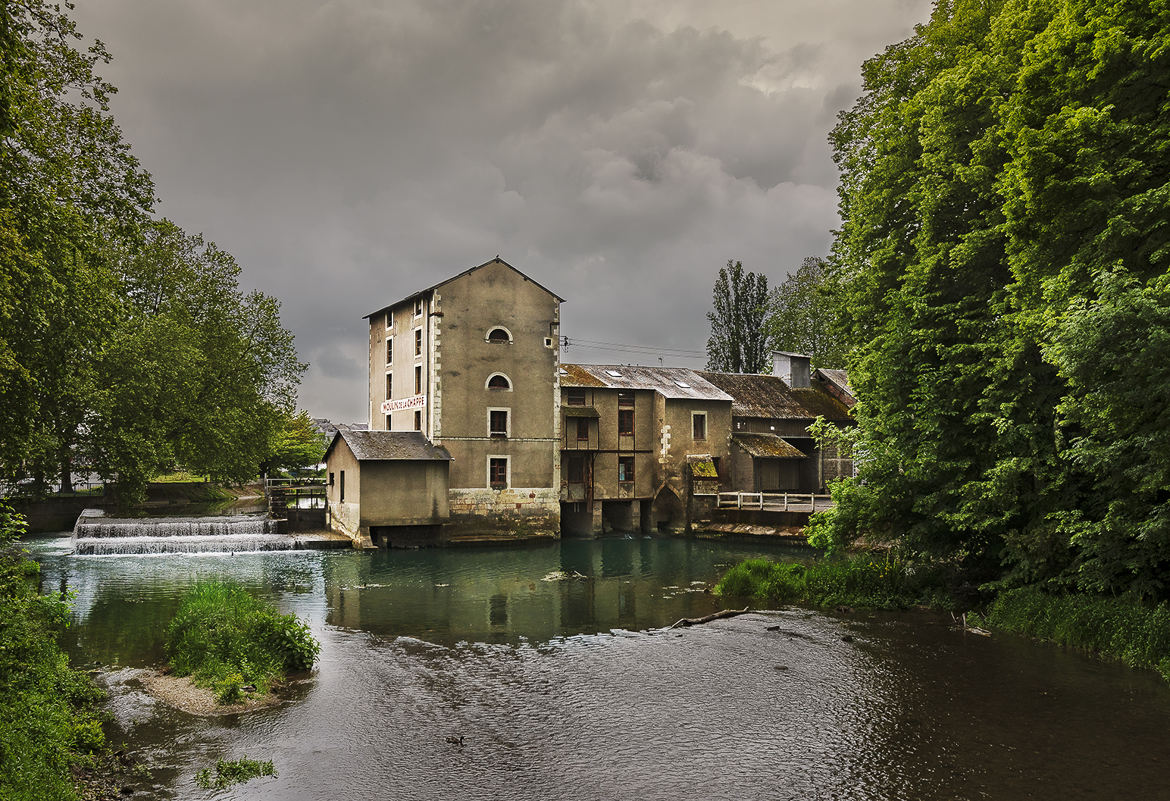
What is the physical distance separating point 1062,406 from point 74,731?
13.9 metres

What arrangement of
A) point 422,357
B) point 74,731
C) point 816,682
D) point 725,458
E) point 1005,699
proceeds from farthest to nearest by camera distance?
point 725,458, point 422,357, point 816,682, point 1005,699, point 74,731

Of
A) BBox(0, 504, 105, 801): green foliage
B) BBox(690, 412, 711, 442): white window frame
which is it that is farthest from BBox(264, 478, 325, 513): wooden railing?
BBox(0, 504, 105, 801): green foliage

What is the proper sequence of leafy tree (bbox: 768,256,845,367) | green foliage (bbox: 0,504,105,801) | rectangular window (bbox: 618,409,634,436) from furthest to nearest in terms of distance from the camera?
leafy tree (bbox: 768,256,845,367) → rectangular window (bbox: 618,409,634,436) → green foliage (bbox: 0,504,105,801)

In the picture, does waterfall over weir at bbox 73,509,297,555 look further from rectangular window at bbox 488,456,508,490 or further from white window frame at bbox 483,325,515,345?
white window frame at bbox 483,325,515,345

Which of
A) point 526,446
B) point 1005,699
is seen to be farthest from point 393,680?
point 526,446

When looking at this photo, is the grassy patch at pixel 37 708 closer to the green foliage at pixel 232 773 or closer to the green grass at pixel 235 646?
the green foliage at pixel 232 773

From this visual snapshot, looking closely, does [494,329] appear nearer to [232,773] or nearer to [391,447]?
[391,447]

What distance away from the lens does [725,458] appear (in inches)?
1609

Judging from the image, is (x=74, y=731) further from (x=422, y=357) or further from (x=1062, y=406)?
(x=422, y=357)

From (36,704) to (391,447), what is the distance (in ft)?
83.9

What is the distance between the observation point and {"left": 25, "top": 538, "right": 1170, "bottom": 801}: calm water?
27.9 ft

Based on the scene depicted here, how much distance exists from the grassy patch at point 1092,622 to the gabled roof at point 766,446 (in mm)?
24879

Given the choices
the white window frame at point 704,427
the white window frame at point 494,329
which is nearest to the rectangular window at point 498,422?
the white window frame at point 494,329

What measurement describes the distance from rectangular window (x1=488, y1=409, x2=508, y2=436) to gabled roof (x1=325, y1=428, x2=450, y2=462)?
2.47 meters
